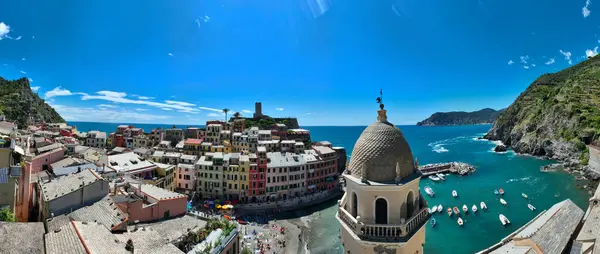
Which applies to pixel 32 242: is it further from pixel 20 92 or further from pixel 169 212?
pixel 20 92

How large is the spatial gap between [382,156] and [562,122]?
4960 inches

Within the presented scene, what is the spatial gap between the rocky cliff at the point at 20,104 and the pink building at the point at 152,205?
105 metres

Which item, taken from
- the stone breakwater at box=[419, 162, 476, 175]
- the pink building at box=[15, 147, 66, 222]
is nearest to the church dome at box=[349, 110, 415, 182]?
the pink building at box=[15, 147, 66, 222]

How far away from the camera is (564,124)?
321 feet

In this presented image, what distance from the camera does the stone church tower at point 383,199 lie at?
9.98 m

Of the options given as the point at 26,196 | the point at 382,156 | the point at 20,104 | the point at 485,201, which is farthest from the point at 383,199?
the point at 20,104

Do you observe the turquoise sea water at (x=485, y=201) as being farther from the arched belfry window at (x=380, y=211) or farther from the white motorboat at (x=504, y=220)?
the arched belfry window at (x=380, y=211)

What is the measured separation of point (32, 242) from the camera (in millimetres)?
13211

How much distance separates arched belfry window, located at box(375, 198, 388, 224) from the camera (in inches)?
414

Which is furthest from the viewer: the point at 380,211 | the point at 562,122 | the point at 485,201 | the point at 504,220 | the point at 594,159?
the point at 562,122

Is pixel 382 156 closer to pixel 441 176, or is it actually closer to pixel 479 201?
pixel 479 201

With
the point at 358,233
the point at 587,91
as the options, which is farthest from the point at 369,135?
the point at 587,91

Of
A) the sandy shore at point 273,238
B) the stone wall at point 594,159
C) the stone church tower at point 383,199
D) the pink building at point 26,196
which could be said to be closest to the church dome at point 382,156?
the stone church tower at point 383,199

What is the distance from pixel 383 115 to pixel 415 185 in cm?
307
